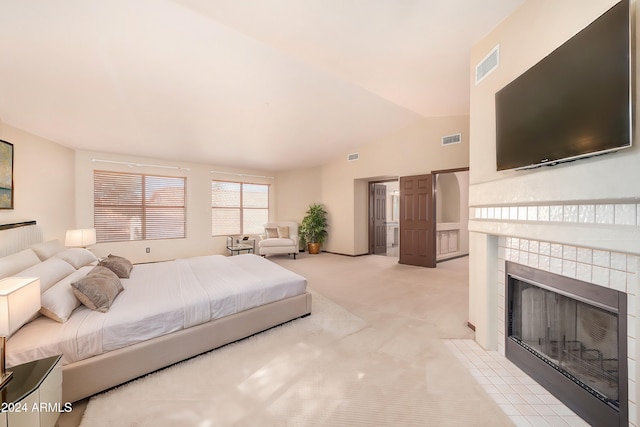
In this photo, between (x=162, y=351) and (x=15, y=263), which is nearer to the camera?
(x=162, y=351)

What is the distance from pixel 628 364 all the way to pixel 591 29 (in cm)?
178

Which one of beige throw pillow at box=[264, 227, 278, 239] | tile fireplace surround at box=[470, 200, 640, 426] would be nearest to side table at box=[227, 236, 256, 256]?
beige throw pillow at box=[264, 227, 278, 239]

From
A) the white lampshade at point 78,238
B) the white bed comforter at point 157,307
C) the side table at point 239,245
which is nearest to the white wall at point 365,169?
the side table at point 239,245

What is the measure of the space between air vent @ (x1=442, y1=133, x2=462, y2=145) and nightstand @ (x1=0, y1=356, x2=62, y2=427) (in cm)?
602

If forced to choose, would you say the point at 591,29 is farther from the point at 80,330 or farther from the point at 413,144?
the point at 413,144

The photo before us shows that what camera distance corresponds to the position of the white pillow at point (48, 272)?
2020mm

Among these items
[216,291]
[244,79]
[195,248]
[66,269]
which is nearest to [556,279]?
[216,291]

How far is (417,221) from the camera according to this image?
18.6ft

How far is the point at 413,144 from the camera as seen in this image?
5590 mm

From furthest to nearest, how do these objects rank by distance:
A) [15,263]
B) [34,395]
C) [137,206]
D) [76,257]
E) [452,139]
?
1. [137,206]
2. [452,139]
3. [76,257]
4. [15,263]
5. [34,395]

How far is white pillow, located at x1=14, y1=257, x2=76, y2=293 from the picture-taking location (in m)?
2.02

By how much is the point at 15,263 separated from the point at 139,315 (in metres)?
1.40

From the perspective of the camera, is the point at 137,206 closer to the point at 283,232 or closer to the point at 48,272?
the point at 283,232

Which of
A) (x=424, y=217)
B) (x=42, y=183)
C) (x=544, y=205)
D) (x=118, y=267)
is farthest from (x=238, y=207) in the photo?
(x=544, y=205)
